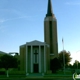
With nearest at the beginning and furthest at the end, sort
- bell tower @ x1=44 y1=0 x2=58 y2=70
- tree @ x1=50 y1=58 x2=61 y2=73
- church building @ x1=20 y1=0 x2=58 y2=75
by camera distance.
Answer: church building @ x1=20 y1=0 x2=58 y2=75 → tree @ x1=50 y1=58 x2=61 y2=73 → bell tower @ x1=44 y1=0 x2=58 y2=70

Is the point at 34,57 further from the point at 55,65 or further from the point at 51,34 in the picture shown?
the point at 51,34

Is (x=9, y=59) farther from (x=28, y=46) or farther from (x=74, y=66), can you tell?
(x=74, y=66)

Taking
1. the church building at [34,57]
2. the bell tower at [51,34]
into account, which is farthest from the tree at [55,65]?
the bell tower at [51,34]

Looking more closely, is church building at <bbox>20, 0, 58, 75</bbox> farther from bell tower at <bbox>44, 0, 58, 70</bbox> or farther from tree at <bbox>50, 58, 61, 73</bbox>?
bell tower at <bbox>44, 0, 58, 70</bbox>

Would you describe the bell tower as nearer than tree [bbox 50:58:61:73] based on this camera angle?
No

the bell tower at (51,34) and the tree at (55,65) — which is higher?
the bell tower at (51,34)

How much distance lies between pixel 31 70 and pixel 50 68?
27.9 ft

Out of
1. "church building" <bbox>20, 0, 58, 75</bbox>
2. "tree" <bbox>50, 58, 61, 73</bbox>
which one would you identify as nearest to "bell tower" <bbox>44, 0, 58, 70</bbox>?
"tree" <bbox>50, 58, 61, 73</bbox>

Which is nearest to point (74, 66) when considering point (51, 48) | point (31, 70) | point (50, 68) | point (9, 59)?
point (51, 48)

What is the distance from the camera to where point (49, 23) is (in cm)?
9656

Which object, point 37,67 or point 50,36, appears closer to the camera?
point 37,67

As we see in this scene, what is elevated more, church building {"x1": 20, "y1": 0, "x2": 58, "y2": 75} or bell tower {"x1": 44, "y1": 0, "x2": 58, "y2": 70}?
bell tower {"x1": 44, "y1": 0, "x2": 58, "y2": 70}

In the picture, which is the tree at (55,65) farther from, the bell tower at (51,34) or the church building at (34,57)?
the bell tower at (51,34)

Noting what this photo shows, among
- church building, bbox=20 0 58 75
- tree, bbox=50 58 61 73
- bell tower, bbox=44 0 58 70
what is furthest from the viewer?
bell tower, bbox=44 0 58 70
